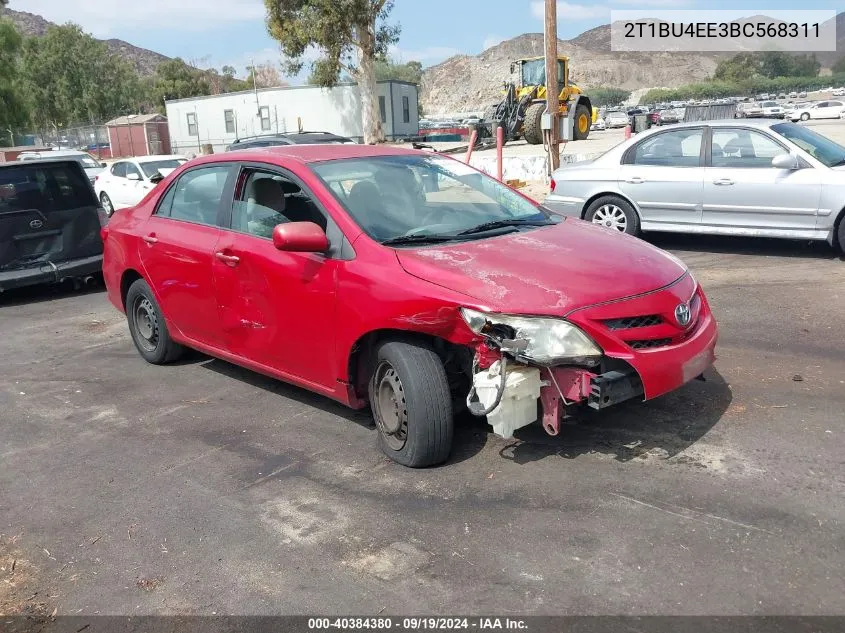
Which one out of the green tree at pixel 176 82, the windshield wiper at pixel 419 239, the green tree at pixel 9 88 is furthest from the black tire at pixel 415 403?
the green tree at pixel 176 82

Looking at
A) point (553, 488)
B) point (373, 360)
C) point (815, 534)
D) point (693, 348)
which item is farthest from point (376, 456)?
point (815, 534)

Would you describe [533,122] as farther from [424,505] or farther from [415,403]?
[424,505]

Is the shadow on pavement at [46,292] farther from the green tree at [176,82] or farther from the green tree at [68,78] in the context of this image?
the green tree at [176,82]

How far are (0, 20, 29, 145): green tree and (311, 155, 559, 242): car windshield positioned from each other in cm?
5063

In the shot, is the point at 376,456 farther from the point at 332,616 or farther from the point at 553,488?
the point at 332,616

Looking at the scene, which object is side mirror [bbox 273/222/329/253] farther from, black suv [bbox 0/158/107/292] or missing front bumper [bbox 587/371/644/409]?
black suv [bbox 0/158/107/292]

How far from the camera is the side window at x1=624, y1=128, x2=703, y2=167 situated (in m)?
9.07

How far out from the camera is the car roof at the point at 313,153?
489 cm

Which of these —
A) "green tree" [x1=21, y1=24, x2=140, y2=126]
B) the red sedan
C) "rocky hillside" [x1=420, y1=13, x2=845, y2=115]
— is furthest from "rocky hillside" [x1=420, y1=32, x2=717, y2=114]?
the red sedan

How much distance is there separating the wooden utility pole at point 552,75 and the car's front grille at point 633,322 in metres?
11.0

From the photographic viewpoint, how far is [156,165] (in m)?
17.1

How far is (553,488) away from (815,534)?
1.13 metres

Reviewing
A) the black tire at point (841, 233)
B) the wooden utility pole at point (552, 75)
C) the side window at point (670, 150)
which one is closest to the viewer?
the black tire at point (841, 233)

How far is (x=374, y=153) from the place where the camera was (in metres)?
5.11
